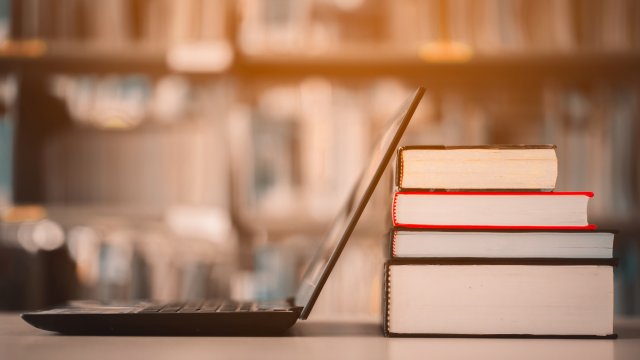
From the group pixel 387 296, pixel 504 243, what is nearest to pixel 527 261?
pixel 504 243

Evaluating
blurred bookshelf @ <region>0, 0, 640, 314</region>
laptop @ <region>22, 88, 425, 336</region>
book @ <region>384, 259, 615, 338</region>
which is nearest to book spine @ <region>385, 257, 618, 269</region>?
book @ <region>384, 259, 615, 338</region>

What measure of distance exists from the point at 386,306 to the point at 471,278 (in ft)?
0.30

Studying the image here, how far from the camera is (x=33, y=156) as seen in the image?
1.87m

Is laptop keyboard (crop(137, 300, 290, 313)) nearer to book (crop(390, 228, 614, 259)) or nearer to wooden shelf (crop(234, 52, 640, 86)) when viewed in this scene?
book (crop(390, 228, 614, 259))

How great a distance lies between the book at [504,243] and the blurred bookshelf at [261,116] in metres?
1.09

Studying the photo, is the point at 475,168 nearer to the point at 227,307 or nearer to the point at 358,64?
the point at 227,307

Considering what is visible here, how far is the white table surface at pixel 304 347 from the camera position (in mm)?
608

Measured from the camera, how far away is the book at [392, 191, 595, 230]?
0.72 metres

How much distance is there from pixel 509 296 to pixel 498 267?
3cm

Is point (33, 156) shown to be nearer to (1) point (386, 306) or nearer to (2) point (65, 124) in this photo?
(2) point (65, 124)

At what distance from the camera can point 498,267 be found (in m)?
0.71

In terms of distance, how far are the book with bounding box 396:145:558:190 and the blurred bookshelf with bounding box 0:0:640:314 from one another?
107cm

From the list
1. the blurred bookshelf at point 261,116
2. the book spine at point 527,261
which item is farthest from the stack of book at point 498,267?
the blurred bookshelf at point 261,116

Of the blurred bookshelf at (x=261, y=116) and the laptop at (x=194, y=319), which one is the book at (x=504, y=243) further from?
the blurred bookshelf at (x=261, y=116)
